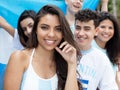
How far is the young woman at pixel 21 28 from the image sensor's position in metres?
4.08

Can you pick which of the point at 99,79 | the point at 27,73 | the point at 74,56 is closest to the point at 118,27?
the point at 99,79

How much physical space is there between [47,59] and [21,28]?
1403 mm

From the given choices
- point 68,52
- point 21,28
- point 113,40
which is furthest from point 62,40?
point 113,40

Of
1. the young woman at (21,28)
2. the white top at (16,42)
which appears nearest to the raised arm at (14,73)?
the young woman at (21,28)

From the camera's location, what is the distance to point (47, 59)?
282cm

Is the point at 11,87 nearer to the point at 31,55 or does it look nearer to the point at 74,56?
the point at 31,55

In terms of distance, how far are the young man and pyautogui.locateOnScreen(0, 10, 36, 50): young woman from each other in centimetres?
88

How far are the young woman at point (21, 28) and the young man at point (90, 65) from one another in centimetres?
88

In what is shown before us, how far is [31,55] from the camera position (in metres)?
2.72

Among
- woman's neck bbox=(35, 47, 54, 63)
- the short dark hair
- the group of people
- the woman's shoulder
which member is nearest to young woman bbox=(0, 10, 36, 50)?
the short dark hair

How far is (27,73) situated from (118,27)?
2.01m

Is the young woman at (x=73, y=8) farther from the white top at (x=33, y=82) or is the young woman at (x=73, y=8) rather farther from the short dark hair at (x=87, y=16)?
the white top at (x=33, y=82)

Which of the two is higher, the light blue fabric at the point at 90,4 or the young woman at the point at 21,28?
the light blue fabric at the point at 90,4

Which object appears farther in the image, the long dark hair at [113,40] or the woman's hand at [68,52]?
the long dark hair at [113,40]
